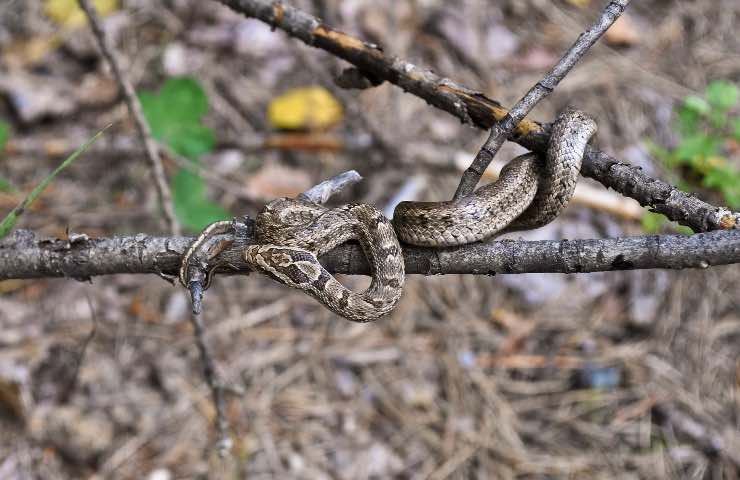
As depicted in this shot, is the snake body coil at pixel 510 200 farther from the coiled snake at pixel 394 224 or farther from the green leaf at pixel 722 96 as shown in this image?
the green leaf at pixel 722 96

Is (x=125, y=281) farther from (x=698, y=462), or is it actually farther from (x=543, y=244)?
(x=698, y=462)

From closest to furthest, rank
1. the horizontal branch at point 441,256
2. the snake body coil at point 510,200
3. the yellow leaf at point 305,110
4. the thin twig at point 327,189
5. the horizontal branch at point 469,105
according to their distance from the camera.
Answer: the horizontal branch at point 441,256
the horizontal branch at point 469,105
the snake body coil at point 510,200
the thin twig at point 327,189
the yellow leaf at point 305,110

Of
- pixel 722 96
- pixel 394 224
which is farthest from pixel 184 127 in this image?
pixel 722 96

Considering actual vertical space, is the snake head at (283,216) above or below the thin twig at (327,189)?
below

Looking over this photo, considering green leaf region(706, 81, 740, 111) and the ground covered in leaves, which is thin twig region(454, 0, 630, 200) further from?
the ground covered in leaves

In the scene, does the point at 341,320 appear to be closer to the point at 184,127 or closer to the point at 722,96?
the point at 184,127

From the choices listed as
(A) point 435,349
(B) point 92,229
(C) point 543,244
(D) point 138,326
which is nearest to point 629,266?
(C) point 543,244

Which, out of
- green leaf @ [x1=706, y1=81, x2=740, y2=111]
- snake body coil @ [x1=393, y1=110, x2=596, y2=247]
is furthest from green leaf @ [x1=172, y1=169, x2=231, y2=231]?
green leaf @ [x1=706, y1=81, x2=740, y2=111]

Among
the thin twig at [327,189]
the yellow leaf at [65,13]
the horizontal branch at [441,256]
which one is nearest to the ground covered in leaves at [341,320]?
the yellow leaf at [65,13]
